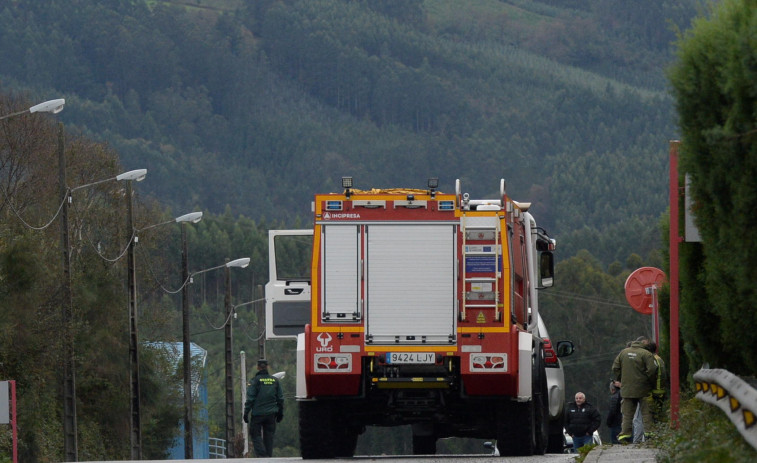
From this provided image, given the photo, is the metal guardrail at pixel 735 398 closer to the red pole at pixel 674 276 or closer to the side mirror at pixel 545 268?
the red pole at pixel 674 276

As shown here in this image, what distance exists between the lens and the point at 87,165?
72.6 meters

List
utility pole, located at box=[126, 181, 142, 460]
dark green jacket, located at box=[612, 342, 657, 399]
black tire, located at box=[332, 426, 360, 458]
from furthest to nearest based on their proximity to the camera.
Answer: utility pole, located at box=[126, 181, 142, 460] → dark green jacket, located at box=[612, 342, 657, 399] → black tire, located at box=[332, 426, 360, 458]

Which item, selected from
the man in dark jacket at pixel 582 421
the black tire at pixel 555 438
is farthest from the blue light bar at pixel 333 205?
the man in dark jacket at pixel 582 421

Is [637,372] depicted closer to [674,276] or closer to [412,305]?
[412,305]

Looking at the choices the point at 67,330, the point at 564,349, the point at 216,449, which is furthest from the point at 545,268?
the point at 216,449

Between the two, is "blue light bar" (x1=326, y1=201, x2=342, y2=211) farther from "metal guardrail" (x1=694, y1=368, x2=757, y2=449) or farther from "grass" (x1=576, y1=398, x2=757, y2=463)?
"metal guardrail" (x1=694, y1=368, x2=757, y2=449)

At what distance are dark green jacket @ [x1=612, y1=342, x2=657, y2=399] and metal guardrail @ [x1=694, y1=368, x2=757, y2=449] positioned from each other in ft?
25.5

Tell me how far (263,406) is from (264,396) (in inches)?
13.3

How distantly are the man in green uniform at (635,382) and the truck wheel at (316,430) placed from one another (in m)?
4.53

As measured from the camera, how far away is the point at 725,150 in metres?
12.2

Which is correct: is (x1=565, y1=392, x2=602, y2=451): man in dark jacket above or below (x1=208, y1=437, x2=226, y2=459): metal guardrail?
above

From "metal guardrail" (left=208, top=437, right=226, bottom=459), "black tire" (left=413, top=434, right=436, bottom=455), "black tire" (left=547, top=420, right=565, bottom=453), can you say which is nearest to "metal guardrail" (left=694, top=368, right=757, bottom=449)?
"black tire" (left=547, top=420, right=565, bottom=453)

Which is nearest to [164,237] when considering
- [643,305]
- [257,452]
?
[257,452]

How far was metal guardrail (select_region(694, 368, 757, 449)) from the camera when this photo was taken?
10320 mm
